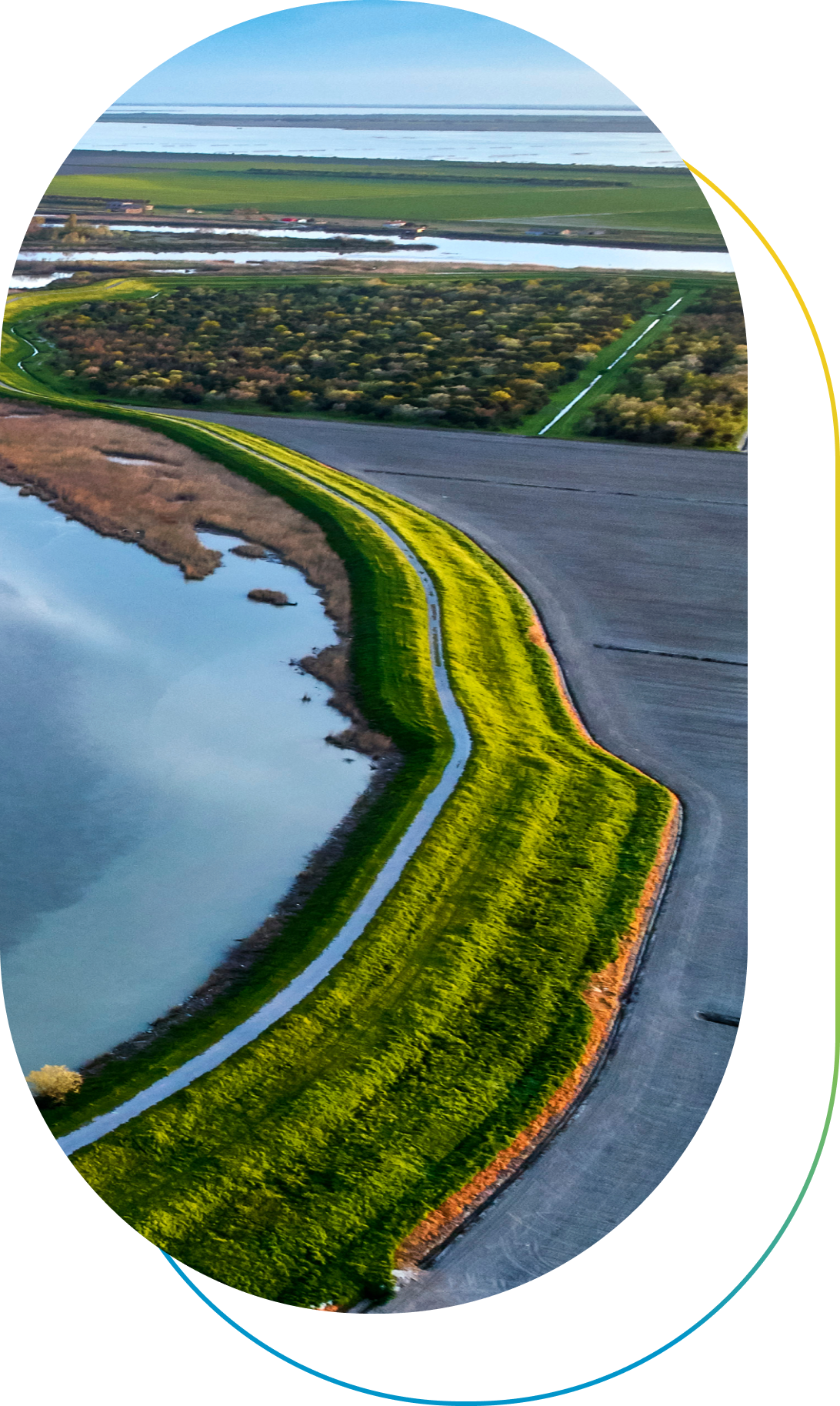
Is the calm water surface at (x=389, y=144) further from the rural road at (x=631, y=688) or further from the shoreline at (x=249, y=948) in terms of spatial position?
the shoreline at (x=249, y=948)

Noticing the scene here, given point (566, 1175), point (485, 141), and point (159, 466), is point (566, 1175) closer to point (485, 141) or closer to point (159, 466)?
point (159, 466)

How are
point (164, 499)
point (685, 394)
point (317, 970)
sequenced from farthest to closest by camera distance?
1. point (685, 394)
2. point (164, 499)
3. point (317, 970)

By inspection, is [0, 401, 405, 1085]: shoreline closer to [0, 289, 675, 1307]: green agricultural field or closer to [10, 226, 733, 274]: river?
[0, 289, 675, 1307]: green agricultural field

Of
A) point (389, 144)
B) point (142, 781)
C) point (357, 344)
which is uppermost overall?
point (389, 144)

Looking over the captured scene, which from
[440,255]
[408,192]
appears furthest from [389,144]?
[440,255]

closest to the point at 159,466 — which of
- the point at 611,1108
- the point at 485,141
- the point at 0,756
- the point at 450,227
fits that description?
the point at 0,756

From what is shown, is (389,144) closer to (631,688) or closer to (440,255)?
(440,255)
